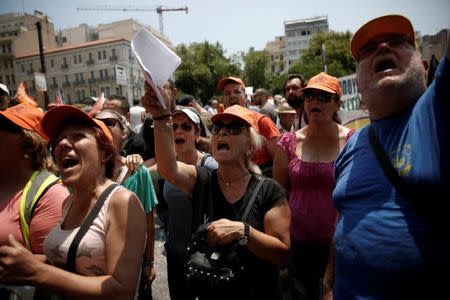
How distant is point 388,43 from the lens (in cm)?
170

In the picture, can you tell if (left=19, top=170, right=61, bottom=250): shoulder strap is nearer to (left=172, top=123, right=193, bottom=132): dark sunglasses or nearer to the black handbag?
the black handbag

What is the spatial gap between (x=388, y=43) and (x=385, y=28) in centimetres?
8

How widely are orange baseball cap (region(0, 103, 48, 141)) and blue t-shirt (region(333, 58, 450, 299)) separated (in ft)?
6.02

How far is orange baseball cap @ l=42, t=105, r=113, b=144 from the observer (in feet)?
6.14

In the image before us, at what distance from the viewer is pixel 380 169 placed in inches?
61.8

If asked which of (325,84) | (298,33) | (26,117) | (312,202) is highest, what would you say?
(298,33)

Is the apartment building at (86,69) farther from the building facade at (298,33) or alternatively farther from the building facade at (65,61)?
the building facade at (298,33)

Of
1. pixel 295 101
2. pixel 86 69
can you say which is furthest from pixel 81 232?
pixel 86 69

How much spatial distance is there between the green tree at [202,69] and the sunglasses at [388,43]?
49666 millimetres

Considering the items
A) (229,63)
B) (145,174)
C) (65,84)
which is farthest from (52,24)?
(145,174)

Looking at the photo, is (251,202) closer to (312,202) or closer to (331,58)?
(312,202)

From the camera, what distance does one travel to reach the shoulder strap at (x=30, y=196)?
6.51 ft

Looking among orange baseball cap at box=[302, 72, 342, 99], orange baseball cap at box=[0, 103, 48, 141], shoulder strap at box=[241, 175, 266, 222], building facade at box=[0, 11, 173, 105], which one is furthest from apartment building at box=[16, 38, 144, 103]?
shoulder strap at box=[241, 175, 266, 222]

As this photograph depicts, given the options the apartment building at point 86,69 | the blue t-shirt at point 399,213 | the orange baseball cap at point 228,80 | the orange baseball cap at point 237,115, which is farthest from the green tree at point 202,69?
the blue t-shirt at point 399,213
